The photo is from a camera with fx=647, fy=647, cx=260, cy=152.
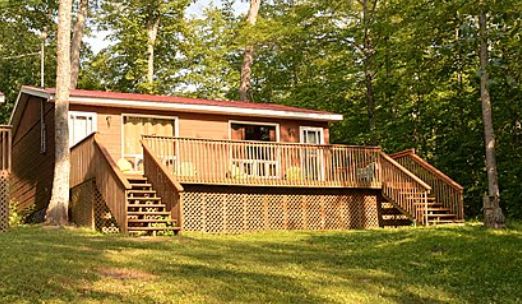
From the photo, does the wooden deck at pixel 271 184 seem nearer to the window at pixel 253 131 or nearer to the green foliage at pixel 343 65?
the window at pixel 253 131

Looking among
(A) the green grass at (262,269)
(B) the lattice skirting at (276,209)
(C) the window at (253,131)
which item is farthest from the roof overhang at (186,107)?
(A) the green grass at (262,269)

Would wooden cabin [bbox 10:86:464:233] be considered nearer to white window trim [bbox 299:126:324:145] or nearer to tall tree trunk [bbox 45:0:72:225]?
white window trim [bbox 299:126:324:145]

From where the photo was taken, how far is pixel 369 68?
24906 millimetres

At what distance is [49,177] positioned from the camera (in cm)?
1858

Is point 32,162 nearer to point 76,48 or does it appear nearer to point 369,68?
point 76,48

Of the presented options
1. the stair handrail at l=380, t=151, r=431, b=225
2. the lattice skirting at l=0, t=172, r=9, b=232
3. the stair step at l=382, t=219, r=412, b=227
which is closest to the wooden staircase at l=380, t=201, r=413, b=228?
the stair step at l=382, t=219, r=412, b=227

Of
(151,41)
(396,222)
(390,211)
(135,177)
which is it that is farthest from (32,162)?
(151,41)

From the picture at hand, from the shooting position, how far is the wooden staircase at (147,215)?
13430 millimetres

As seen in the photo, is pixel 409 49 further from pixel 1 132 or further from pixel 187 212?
pixel 1 132

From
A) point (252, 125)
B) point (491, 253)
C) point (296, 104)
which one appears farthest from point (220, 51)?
point (491, 253)

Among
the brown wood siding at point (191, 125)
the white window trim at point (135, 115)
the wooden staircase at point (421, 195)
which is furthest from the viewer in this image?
the white window trim at point (135, 115)

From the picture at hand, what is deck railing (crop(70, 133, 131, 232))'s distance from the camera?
13.4 m

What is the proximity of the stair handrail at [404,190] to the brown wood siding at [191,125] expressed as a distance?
10.7ft

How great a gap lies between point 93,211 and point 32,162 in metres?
6.83
